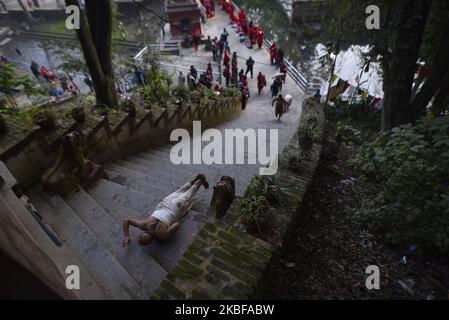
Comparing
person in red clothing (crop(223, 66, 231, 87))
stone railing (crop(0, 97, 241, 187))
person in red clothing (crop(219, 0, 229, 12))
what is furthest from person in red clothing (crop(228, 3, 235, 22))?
stone railing (crop(0, 97, 241, 187))

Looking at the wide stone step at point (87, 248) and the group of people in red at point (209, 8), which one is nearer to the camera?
the wide stone step at point (87, 248)

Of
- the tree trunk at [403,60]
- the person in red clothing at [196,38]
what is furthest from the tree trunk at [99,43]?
the person in red clothing at [196,38]

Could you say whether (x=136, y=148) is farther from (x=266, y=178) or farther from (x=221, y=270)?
(x=221, y=270)

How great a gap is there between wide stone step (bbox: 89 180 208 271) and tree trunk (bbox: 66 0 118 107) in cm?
281

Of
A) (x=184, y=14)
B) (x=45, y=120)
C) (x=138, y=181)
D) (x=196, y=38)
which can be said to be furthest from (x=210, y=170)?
(x=184, y=14)

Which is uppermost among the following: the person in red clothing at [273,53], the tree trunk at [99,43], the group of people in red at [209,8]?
the group of people in red at [209,8]

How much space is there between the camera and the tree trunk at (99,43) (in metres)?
5.76

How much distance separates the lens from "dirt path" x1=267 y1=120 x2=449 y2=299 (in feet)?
9.79

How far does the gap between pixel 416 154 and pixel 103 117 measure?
5.52 m

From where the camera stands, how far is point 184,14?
2234cm

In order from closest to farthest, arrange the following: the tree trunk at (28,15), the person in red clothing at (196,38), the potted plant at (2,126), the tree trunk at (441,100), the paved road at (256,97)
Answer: the potted plant at (2,126)
the tree trunk at (441,100)
the paved road at (256,97)
the person in red clothing at (196,38)
the tree trunk at (28,15)

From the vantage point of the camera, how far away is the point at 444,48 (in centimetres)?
560

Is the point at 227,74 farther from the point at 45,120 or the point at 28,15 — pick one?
the point at 28,15

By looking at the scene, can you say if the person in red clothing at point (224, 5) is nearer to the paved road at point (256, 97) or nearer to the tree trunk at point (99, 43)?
the paved road at point (256, 97)
